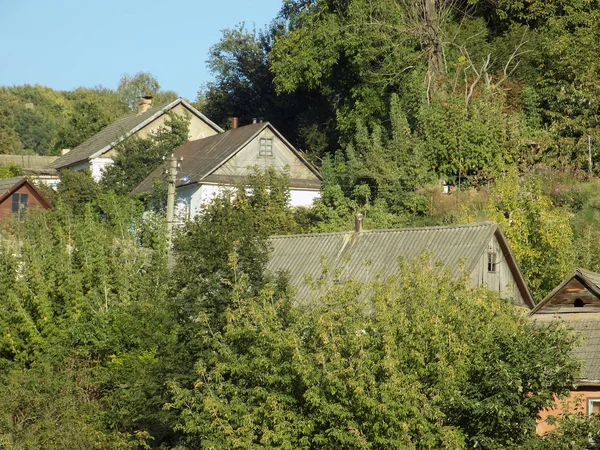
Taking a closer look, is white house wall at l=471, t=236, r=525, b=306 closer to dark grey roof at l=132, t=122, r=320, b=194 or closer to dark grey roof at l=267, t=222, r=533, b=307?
dark grey roof at l=267, t=222, r=533, b=307

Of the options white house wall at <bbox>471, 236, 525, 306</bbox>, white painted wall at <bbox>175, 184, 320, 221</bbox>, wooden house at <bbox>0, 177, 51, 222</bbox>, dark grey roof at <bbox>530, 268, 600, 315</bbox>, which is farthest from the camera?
wooden house at <bbox>0, 177, 51, 222</bbox>

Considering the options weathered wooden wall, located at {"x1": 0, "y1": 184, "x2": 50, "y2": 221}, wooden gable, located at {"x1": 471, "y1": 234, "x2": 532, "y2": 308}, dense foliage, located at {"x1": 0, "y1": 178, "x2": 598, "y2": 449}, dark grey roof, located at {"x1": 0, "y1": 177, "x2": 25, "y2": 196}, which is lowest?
dense foliage, located at {"x1": 0, "y1": 178, "x2": 598, "y2": 449}

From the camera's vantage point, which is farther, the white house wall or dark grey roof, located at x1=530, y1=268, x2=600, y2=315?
the white house wall

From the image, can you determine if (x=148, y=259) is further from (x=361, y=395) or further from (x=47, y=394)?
(x=361, y=395)

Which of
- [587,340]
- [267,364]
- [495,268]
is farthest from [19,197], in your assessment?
[267,364]

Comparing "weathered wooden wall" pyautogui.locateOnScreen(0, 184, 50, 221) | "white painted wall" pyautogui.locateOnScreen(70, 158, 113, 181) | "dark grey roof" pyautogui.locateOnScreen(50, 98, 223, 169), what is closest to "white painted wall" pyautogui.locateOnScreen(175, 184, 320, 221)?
"weathered wooden wall" pyautogui.locateOnScreen(0, 184, 50, 221)

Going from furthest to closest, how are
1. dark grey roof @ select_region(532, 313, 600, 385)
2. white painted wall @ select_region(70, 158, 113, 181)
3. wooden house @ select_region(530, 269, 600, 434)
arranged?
white painted wall @ select_region(70, 158, 113, 181)
wooden house @ select_region(530, 269, 600, 434)
dark grey roof @ select_region(532, 313, 600, 385)

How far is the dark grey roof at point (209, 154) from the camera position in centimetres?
4094

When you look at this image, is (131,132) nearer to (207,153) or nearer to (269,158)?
(207,153)

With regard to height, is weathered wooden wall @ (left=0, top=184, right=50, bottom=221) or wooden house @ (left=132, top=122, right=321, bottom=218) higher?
wooden house @ (left=132, top=122, right=321, bottom=218)

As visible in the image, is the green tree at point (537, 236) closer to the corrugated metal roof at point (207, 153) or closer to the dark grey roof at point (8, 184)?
the corrugated metal roof at point (207, 153)

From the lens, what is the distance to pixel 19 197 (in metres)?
42.3

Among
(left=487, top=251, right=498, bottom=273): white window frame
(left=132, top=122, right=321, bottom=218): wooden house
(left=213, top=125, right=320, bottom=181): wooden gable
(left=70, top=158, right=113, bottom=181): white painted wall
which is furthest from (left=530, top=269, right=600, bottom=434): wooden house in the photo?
(left=70, top=158, right=113, bottom=181): white painted wall

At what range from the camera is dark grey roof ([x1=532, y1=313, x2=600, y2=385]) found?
20214 mm
